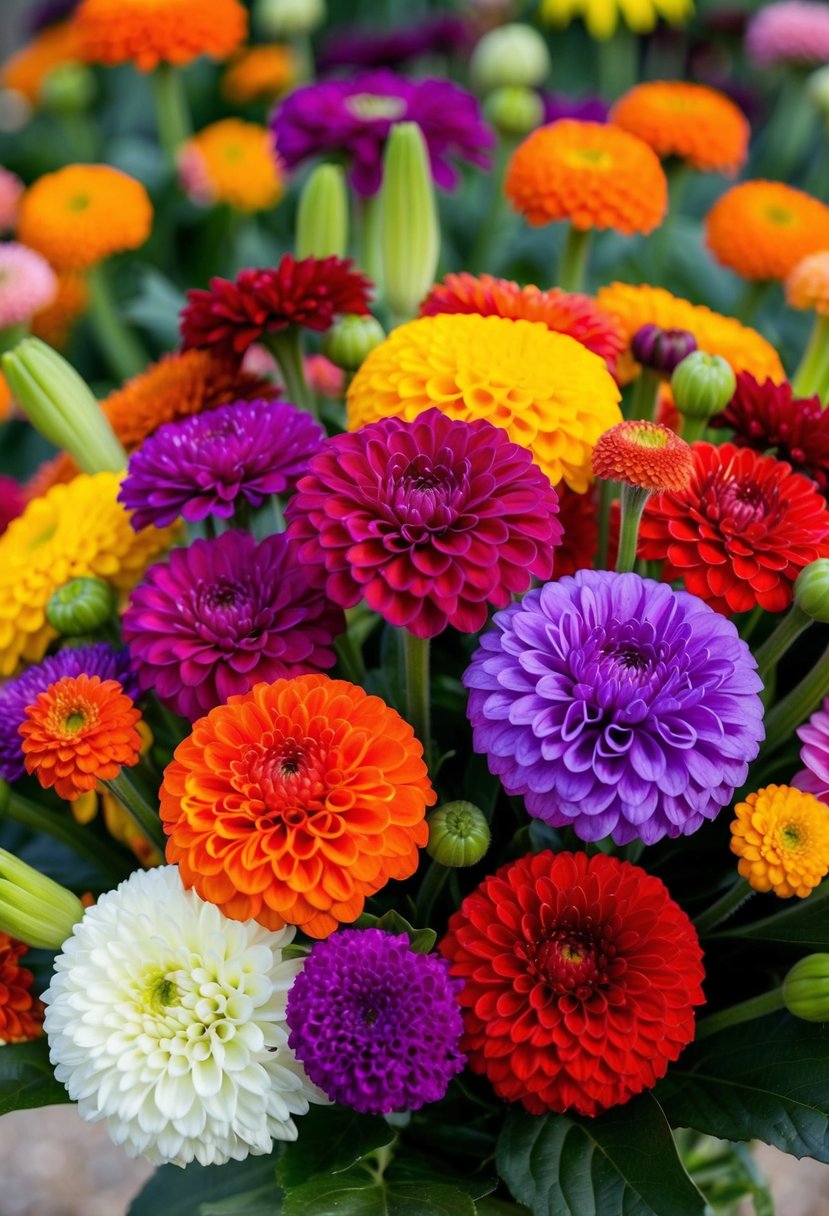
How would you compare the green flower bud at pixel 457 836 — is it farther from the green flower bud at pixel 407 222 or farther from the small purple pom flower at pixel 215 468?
the green flower bud at pixel 407 222

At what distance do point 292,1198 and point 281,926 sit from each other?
8 cm

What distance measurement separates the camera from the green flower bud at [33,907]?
1.14 feet

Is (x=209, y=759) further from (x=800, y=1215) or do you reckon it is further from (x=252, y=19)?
(x=252, y=19)

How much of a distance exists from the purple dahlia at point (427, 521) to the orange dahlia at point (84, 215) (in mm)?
438

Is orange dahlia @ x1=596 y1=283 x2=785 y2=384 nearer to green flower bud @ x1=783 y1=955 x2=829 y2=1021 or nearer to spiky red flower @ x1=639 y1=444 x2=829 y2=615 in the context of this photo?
spiky red flower @ x1=639 y1=444 x2=829 y2=615

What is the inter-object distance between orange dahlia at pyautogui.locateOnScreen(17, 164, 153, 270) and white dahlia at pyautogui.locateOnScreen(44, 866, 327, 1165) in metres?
0.49

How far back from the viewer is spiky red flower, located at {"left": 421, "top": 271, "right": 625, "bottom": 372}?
1.42 ft

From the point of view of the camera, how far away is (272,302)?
1.46ft

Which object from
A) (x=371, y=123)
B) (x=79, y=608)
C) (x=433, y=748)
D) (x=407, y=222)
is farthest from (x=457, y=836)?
(x=371, y=123)

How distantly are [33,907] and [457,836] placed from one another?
5.1 inches

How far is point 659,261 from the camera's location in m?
0.78

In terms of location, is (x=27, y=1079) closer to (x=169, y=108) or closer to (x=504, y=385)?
(x=504, y=385)

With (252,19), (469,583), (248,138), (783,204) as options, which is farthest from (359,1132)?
(252,19)

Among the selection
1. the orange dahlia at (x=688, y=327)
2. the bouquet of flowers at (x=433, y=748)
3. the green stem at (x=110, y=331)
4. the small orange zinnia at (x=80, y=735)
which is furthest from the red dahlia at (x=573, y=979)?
the green stem at (x=110, y=331)
